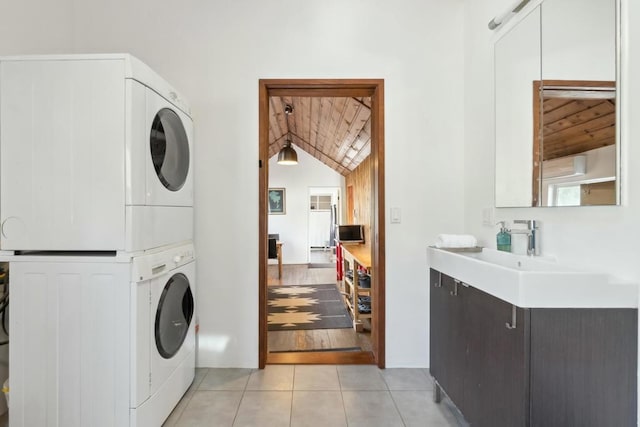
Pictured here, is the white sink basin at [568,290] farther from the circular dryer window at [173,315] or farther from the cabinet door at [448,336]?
the circular dryer window at [173,315]

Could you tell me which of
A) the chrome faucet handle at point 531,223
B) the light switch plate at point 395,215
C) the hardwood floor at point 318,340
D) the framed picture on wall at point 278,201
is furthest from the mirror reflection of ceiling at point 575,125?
the framed picture on wall at point 278,201

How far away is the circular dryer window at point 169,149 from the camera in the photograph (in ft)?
5.55

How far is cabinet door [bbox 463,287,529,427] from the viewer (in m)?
1.16

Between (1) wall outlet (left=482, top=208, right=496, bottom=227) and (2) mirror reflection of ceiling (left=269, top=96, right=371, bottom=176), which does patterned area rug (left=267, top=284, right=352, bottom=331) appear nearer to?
(1) wall outlet (left=482, top=208, right=496, bottom=227)

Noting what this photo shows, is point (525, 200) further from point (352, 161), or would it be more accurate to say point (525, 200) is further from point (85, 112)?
point (352, 161)

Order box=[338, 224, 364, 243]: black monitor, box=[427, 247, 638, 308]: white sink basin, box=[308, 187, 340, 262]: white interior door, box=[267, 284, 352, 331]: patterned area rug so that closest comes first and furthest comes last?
1. box=[427, 247, 638, 308]: white sink basin
2. box=[267, 284, 352, 331]: patterned area rug
3. box=[338, 224, 364, 243]: black monitor
4. box=[308, 187, 340, 262]: white interior door

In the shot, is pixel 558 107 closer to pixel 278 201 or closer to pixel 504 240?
pixel 504 240

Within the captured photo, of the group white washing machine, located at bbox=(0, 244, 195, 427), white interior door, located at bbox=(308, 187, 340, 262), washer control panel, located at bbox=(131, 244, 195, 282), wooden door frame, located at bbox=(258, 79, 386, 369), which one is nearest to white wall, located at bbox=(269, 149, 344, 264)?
white interior door, located at bbox=(308, 187, 340, 262)

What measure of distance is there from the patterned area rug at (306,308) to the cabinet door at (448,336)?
170 cm

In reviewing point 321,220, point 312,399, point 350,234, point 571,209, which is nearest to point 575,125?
point 571,209

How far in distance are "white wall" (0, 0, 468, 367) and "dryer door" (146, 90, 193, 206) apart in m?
0.31

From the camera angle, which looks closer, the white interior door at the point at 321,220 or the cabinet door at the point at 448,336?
the cabinet door at the point at 448,336

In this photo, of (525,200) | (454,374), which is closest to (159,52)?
(525,200)

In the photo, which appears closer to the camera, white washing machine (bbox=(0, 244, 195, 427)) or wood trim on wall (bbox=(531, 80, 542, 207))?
white washing machine (bbox=(0, 244, 195, 427))
